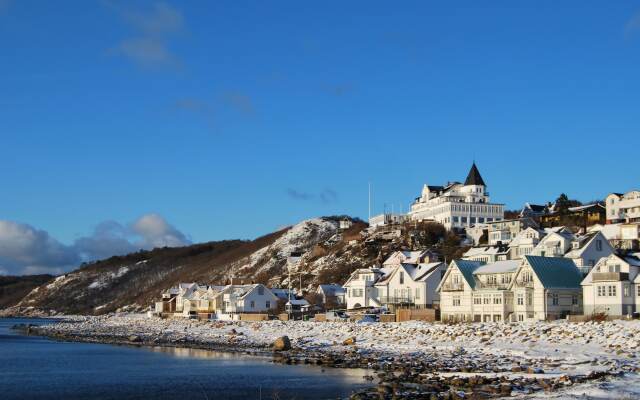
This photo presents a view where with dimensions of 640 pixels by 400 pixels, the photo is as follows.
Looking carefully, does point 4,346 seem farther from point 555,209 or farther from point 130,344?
point 555,209

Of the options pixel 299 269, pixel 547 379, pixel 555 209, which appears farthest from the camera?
pixel 299 269

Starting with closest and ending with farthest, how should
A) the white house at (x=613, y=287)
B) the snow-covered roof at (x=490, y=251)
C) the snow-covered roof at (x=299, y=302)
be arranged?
the white house at (x=613, y=287) < the snow-covered roof at (x=490, y=251) < the snow-covered roof at (x=299, y=302)

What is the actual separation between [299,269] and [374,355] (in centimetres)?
8850

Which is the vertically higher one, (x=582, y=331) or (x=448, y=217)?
(x=448, y=217)

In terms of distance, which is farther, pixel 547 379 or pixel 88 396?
pixel 88 396

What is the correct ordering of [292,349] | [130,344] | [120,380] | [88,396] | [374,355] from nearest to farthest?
[88,396] < [120,380] < [374,355] < [292,349] < [130,344]

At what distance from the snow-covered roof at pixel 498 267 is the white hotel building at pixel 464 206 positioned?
184 feet

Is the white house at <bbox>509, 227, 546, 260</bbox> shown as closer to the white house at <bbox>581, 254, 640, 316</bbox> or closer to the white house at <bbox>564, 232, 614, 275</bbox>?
the white house at <bbox>564, 232, 614, 275</bbox>

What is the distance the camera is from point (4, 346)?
75.3 m

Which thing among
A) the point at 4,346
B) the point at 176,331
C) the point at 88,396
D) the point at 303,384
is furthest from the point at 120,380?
the point at 176,331

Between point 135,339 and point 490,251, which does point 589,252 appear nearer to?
point 490,251

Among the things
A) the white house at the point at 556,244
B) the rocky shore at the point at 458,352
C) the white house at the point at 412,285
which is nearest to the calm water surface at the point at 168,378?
the rocky shore at the point at 458,352

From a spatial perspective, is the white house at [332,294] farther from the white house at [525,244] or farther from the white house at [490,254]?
the white house at [525,244]

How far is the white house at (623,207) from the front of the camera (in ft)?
336
